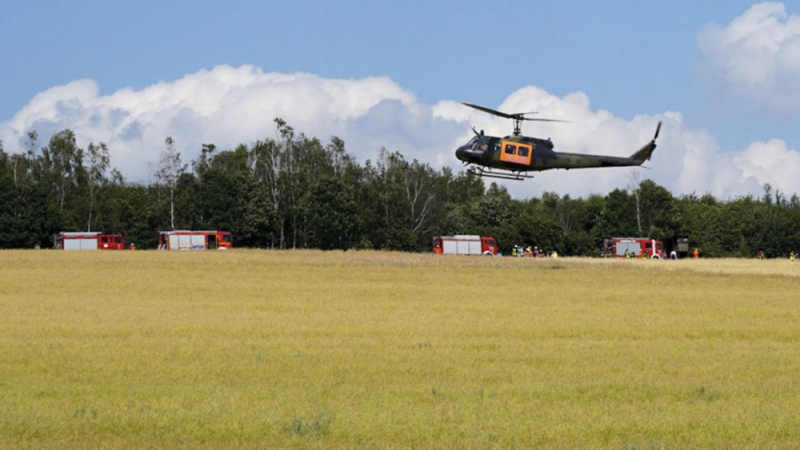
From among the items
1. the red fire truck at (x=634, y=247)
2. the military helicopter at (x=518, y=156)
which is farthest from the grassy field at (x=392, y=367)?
the red fire truck at (x=634, y=247)

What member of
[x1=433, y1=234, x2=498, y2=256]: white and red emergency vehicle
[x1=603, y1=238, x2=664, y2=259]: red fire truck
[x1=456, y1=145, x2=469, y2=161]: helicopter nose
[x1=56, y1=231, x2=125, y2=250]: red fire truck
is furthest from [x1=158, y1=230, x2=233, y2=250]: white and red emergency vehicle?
[x1=456, y1=145, x2=469, y2=161]: helicopter nose

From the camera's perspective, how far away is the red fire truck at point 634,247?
118m

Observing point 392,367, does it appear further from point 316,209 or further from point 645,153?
point 316,209

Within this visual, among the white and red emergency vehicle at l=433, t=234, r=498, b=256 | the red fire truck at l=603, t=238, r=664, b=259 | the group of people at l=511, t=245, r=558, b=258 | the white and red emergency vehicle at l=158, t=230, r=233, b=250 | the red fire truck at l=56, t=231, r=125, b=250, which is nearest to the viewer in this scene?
the white and red emergency vehicle at l=158, t=230, r=233, b=250

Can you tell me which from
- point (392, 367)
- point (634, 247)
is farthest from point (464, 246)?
point (392, 367)

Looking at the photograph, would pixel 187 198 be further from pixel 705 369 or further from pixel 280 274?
pixel 705 369

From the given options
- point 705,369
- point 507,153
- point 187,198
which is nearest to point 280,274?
point 507,153

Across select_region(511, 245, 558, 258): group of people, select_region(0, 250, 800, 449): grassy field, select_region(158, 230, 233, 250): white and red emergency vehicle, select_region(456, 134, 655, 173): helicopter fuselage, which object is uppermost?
select_region(456, 134, 655, 173): helicopter fuselage

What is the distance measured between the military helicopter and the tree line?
207 ft

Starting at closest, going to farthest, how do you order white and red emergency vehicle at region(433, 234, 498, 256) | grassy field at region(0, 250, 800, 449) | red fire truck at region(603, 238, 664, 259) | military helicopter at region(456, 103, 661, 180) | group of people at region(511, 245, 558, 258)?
grassy field at region(0, 250, 800, 449) → military helicopter at region(456, 103, 661, 180) → white and red emergency vehicle at region(433, 234, 498, 256) → group of people at region(511, 245, 558, 258) → red fire truck at region(603, 238, 664, 259)

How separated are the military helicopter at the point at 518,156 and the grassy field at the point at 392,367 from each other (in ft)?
24.9

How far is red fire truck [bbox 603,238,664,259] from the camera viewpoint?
118188 mm

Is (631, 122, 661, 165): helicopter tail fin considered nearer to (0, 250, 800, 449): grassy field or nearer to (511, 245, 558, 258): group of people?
(0, 250, 800, 449): grassy field

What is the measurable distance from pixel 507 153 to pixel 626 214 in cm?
8515
